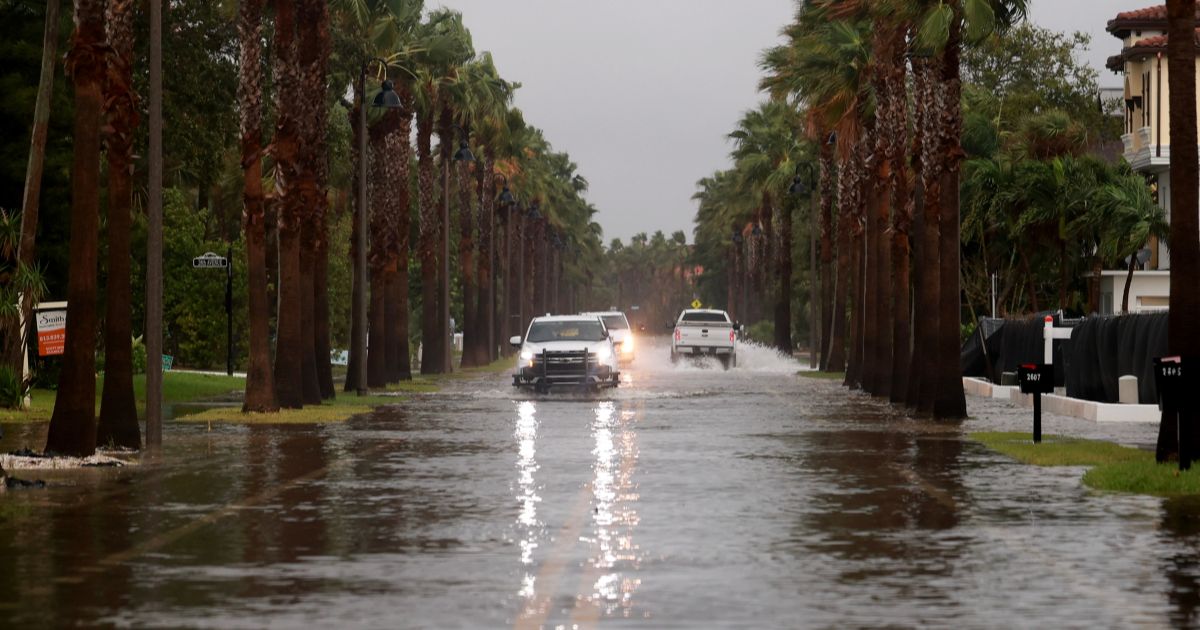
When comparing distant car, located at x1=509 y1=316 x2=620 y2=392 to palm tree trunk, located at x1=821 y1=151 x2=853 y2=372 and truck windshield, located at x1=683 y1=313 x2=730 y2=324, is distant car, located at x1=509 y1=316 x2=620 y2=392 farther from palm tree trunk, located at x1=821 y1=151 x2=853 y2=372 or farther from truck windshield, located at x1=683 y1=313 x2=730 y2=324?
truck windshield, located at x1=683 y1=313 x2=730 y2=324

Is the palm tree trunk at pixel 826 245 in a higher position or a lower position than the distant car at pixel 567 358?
higher

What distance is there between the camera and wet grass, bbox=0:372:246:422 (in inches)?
1481

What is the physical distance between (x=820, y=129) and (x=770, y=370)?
13.9 meters

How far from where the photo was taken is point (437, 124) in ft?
230

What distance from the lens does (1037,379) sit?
96.2 feet

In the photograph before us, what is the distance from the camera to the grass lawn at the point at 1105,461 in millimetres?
20719

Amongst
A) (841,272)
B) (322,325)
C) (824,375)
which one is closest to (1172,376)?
(322,325)

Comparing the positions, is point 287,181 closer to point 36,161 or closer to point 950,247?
point 36,161

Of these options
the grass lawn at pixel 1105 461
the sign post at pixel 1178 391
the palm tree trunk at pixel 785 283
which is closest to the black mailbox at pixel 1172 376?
the sign post at pixel 1178 391

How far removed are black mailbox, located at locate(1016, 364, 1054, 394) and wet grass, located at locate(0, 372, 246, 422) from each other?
16.8 metres

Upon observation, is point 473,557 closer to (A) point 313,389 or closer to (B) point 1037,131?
(A) point 313,389

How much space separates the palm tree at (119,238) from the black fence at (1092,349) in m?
18.4

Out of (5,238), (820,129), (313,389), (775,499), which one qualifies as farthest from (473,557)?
(820,129)

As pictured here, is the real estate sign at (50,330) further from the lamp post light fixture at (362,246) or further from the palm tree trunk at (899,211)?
the palm tree trunk at (899,211)
